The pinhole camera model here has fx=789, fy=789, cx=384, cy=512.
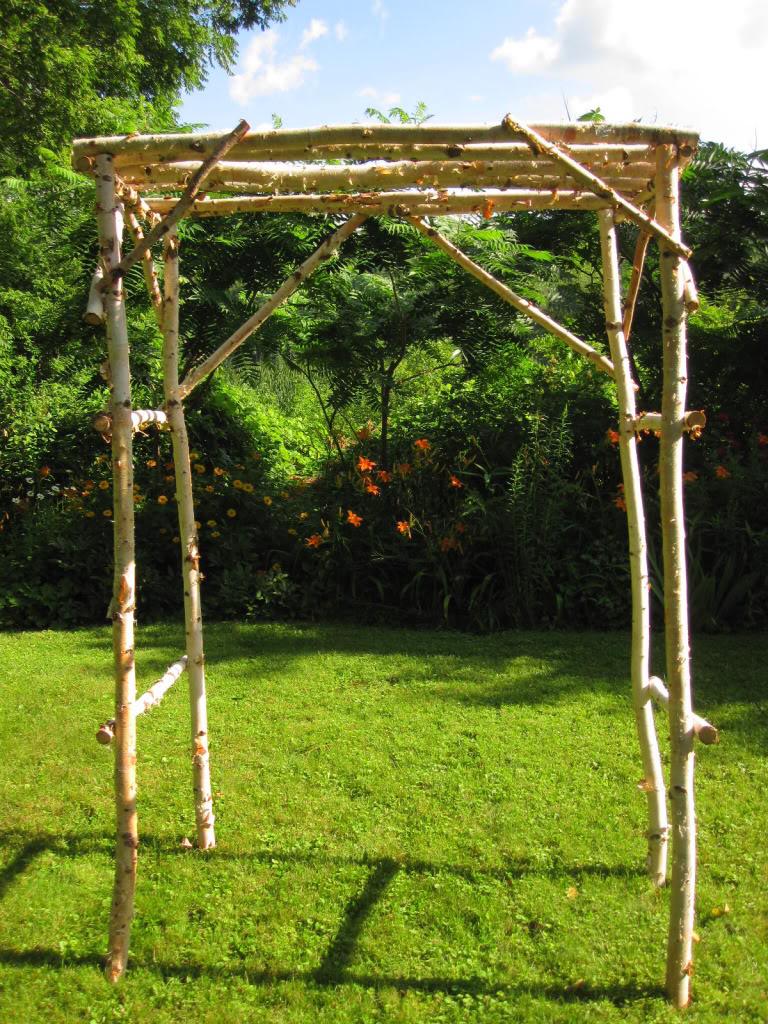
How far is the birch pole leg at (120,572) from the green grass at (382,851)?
0.22m

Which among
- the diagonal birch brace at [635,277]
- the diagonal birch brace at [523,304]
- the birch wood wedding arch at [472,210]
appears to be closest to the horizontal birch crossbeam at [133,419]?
the birch wood wedding arch at [472,210]

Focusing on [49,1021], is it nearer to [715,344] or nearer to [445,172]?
[445,172]

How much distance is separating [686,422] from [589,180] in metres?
0.64

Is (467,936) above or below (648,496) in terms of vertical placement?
below

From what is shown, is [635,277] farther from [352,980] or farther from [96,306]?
[352,980]

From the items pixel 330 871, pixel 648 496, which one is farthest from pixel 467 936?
pixel 648 496

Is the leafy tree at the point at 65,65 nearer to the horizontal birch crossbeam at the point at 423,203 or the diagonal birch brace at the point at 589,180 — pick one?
the horizontal birch crossbeam at the point at 423,203

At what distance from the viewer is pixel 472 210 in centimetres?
261

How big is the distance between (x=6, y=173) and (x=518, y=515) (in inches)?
284

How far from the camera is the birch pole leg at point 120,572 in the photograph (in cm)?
212

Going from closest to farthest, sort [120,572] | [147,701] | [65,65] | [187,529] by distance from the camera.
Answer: [120,572] → [147,701] → [187,529] → [65,65]

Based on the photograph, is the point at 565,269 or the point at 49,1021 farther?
the point at 565,269

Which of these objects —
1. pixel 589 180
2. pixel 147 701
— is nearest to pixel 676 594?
pixel 589 180

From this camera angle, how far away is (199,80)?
1120cm
